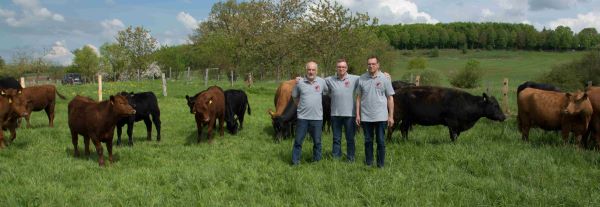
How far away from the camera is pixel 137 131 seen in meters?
12.9

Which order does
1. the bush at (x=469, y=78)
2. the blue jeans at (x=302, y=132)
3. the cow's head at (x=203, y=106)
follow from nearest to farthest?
the blue jeans at (x=302, y=132) < the cow's head at (x=203, y=106) < the bush at (x=469, y=78)

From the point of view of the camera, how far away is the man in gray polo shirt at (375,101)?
288 inches

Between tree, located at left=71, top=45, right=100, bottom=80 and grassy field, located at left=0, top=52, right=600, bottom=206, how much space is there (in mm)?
60450

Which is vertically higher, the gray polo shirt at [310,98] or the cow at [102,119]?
the gray polo shirt at [310,98]

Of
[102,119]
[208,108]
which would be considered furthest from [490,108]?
[102,119]

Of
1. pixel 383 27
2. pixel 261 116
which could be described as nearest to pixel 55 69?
pixel 261 116

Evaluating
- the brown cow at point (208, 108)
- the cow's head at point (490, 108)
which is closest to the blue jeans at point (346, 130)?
the brown cow at point (208, 108)

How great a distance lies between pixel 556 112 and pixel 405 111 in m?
3.07

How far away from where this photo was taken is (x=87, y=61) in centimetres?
6981

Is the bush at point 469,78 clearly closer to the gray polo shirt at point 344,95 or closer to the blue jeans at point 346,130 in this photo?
the blue jeans at point 346,130

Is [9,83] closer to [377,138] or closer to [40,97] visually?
[40,97]

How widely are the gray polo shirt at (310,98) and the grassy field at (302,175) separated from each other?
2.82 feet

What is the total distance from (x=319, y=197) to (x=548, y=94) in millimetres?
6558

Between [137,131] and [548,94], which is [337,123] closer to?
[548,94]
